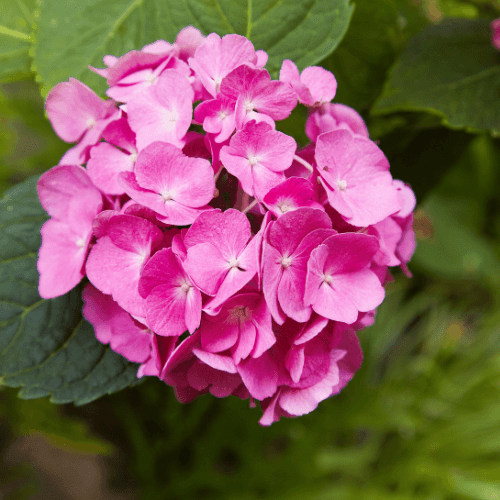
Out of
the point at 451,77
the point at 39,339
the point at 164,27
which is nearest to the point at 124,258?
the point at 39,339

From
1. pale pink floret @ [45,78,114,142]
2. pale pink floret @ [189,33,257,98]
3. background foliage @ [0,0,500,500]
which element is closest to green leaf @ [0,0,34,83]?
background foliage @ [0,0,500,500]

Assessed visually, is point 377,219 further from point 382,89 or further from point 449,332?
point 449,332

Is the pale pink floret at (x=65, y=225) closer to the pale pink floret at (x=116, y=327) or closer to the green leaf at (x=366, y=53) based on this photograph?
the pale pink floret at (x=116, y=327)

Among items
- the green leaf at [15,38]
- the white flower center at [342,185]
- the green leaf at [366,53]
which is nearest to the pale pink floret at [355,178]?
the white flower center at [342,185]

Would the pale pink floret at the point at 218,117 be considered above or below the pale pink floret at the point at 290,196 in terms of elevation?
above

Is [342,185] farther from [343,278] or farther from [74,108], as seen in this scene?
[74,108]

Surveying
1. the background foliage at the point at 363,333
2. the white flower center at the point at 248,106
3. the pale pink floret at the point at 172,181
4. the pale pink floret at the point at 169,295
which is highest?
the white flower center at the point at 248,106
